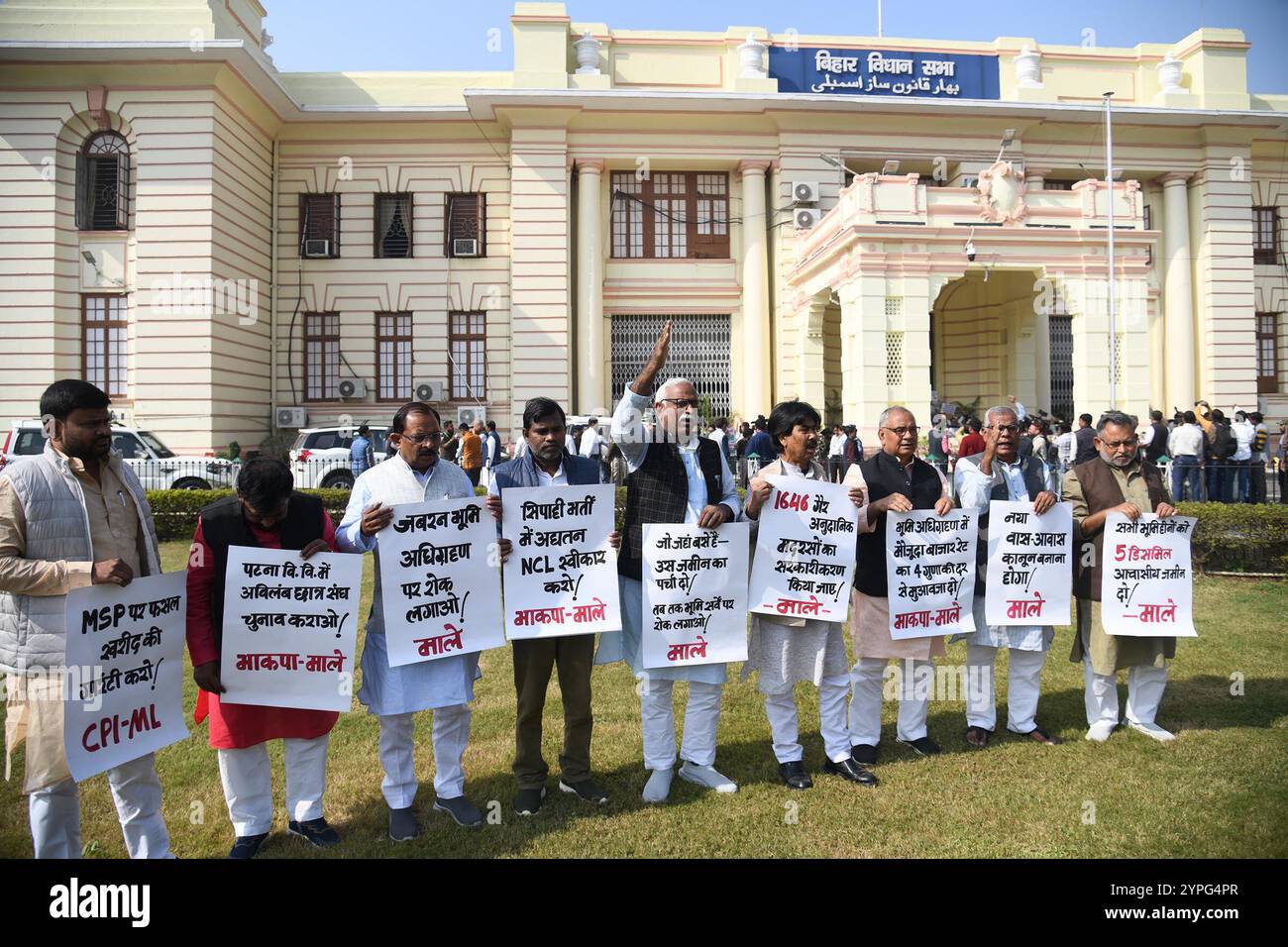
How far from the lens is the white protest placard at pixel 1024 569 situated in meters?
5.56

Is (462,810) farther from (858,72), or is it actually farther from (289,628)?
(858,72)

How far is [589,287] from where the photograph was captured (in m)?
23.6

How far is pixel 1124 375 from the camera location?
19531mm

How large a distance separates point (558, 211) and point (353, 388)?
7982mm

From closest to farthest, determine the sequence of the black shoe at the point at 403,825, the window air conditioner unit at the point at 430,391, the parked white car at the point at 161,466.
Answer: the black shoe at the point at 403,825 < the parked white car at the point at 161,466 < the window air conditioner unit at the point at 430,391

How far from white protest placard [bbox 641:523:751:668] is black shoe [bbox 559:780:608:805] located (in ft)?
2.50

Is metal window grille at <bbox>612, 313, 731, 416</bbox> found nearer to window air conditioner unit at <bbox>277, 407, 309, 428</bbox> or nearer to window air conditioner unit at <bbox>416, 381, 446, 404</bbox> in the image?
window air conditioner unit at <bbox>416, 381, 446, 404</bbox>

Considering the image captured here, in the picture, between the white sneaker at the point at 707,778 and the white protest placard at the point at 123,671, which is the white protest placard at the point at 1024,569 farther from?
the white protest placard at the point at 123,671

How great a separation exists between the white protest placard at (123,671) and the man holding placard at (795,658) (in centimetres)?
315

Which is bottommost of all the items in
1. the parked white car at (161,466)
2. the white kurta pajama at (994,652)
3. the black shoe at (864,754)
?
the black shoe at (864,754)

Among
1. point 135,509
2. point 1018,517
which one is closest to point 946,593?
point 1018,517

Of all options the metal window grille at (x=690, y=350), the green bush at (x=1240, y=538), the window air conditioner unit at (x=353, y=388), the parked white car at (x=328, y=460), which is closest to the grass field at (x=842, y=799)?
the green bush at (x=1240, y=538)

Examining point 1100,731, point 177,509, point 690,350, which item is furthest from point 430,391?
point 1100,731
